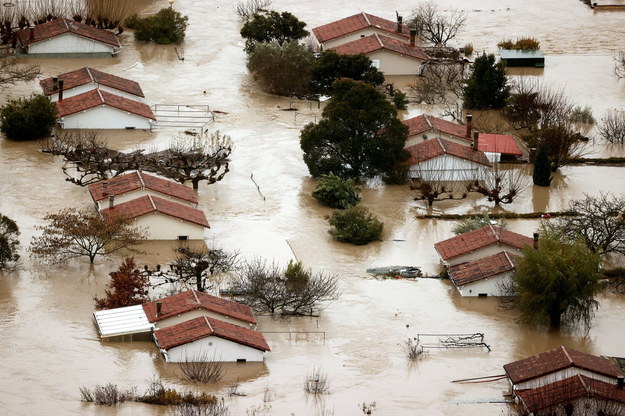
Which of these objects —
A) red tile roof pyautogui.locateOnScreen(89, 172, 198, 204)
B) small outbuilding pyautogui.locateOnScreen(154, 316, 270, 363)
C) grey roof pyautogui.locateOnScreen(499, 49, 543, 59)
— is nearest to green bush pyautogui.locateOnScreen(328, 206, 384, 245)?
red tile roof pyautogui.locateOnScreen(89, 172, 198, 204)

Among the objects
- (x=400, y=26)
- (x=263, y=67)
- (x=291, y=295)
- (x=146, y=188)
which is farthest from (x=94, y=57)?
(x=291, y=295)

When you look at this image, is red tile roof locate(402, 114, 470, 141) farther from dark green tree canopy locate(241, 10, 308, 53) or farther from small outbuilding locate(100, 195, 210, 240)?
dark green tree canopy locate(241, 10, 308, 53)

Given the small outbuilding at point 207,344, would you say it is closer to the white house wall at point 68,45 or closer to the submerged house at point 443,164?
the submerged house at point 443,164

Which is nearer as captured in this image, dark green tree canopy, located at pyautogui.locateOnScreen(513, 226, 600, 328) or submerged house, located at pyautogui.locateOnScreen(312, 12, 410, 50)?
dark green tree canopy, located at pyautogui.locateOnScreen(513, 226, 600, 328)

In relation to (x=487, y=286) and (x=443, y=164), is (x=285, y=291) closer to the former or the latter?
(x=487, y=286)

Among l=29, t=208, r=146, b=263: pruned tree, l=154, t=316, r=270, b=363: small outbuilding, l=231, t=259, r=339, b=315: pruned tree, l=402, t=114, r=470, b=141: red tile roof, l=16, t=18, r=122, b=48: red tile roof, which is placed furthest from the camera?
l=16, t=18, r=122, b=48: red tile roof

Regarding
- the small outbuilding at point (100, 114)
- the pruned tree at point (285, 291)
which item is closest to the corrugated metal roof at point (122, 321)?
the pruned tree at point (285, 291)
